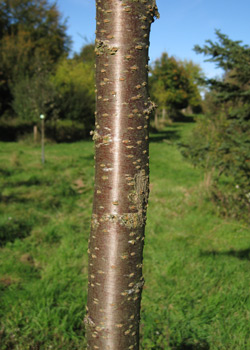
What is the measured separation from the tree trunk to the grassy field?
1579mm

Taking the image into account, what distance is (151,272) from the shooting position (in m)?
3.89

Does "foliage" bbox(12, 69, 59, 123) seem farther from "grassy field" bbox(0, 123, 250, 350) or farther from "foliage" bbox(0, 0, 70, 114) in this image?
"grassy field" bbox(0, 123, 250, 350)

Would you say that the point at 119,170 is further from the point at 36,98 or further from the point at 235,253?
the point at 36,98

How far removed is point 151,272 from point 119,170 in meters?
3.09

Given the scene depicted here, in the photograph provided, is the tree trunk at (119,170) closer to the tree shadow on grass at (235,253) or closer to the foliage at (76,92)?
the tree shadow on grass at (235,253)

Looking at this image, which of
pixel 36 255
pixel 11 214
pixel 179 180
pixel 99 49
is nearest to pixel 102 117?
pixel 99 49

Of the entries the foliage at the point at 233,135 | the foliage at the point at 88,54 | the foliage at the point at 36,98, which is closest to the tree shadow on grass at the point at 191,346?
the foliage at the point at 233,135

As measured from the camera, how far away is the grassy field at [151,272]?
2676mm

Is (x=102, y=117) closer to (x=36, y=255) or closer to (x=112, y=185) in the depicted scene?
(x=112, y=185)

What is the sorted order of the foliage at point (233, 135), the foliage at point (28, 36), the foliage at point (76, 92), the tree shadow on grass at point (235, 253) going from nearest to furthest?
the tree shadow on grass at point (235, 253) < the foliage at point (233, 135) < the foliage at point (76, 92) < the foliage at point (28, 36)

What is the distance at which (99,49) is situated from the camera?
1078 mm

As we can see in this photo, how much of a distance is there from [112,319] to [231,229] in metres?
4.34

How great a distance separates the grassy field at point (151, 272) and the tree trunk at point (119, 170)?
62.2 inches

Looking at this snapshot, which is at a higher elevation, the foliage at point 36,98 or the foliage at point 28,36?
the foliage at point 28,36
